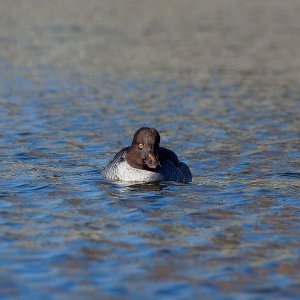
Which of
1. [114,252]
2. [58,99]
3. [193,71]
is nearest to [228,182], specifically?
[114,252]

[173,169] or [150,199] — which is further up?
[173,169]

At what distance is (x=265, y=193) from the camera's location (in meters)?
14.8

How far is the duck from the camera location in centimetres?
1559

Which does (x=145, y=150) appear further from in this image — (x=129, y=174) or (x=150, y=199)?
(x=150, y=199)

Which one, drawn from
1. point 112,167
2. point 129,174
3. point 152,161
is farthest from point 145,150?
point 112,167

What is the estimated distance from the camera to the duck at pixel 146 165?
51.1ft

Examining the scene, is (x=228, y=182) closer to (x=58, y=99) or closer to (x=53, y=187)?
(x=53, y=187)

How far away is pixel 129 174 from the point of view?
1582cm

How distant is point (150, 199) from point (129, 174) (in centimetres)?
152

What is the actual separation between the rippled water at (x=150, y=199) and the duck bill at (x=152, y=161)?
36 centimetres

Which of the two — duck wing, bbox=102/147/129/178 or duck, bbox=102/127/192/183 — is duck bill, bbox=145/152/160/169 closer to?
duck, bbox=102/127/192/183

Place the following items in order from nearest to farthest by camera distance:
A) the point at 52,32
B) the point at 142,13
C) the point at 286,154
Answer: the point at 286,154 → the point at 52,32 → the point at 142,13

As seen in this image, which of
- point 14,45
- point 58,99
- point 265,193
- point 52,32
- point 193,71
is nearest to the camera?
point 265,193

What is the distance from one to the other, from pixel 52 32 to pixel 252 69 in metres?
10.3
